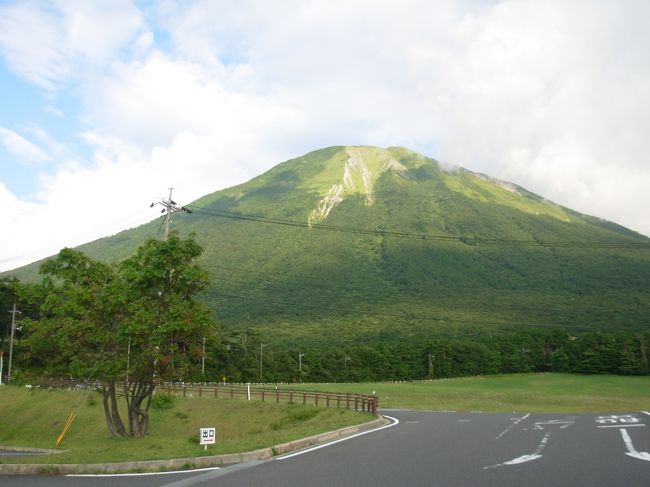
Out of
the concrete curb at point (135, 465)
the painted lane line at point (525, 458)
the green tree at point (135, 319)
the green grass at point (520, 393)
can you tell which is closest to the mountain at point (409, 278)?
the green grass at point (520, 393)

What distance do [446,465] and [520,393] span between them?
44765 millimetres

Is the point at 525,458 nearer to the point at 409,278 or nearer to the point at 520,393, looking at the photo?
the point at 520,393

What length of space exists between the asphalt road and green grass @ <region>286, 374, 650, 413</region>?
18880 millimetres

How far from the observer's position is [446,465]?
11.2 metres

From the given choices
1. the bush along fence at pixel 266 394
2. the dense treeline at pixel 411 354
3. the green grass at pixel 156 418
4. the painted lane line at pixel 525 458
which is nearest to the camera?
the painted lane line at pixel 525 458

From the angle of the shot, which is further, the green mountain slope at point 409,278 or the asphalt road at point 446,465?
the green mountain slope at point 409,278

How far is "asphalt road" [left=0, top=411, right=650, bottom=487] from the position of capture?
962 cm

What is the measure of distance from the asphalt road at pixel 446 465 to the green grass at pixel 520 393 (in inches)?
743

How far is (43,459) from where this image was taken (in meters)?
13.4

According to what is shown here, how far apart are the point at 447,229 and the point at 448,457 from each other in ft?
623

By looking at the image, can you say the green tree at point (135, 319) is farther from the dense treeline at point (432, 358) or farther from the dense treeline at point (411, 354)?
the dense treeline at point (432, 358)

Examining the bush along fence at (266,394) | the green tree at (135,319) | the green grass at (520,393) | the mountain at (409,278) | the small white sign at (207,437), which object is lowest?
the green grass at (520,393)

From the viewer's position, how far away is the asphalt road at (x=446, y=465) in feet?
31.6

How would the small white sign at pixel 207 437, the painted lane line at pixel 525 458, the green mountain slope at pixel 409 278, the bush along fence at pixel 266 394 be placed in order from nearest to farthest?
the painted lane line at pixel 525 458 < the small white sign at pixel 207 437 < the bush along fence at pixel 266 394 < the green mountain slope at pixel 409 278
